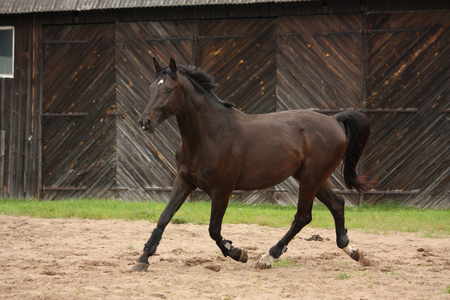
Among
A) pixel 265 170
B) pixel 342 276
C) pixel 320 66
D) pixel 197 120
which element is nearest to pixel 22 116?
pixel 320 66

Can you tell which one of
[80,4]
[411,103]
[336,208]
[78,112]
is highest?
[80,4]

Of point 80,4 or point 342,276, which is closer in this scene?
point 342,276

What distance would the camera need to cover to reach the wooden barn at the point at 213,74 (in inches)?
513

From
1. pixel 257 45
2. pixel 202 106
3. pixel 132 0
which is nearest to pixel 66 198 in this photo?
pixel 132 0

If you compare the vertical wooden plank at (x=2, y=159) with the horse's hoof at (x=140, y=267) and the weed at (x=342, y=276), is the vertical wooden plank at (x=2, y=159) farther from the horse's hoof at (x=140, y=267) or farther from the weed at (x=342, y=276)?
the weed at (x=342, y=276)

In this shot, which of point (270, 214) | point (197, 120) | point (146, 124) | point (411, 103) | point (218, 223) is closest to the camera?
point (146, 124)

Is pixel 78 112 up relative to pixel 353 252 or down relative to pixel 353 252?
up

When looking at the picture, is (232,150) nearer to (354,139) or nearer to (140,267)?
(140,267)

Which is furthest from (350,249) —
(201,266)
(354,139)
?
(201,266)

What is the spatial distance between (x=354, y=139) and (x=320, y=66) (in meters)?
6.11

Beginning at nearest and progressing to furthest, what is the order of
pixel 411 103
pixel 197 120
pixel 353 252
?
pixel 197 120 < pixel 353 252 < pixel 411 103

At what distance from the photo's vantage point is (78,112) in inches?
581

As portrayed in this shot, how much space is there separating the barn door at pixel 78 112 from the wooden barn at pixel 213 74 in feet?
0.09

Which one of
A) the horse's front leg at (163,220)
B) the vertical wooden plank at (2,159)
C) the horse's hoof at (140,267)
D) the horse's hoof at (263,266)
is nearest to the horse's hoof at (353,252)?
the horse's hoof at (263,266)
